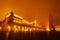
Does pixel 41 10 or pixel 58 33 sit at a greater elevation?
pixel 41 10

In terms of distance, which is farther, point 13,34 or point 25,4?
point 25,4

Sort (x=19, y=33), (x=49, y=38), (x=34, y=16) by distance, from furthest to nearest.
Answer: (x=34, y=16), (x=19, y=33), (x=49, y=38)

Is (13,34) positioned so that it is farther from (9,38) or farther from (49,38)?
(49,38)

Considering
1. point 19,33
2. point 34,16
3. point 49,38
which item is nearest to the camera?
point 49,38

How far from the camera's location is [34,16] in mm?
3283

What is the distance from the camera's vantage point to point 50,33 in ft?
4.99

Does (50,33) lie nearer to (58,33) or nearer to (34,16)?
(58,33)

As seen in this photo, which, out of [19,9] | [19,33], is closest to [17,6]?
[19,9]

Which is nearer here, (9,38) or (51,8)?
(9,38)

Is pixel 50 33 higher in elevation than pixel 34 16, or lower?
lower

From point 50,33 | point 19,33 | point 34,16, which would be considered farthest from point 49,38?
point 34,16

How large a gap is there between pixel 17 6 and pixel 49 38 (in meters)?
1.96

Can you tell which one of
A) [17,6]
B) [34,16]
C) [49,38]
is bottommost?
[49,38]

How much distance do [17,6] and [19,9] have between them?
0.28ft
